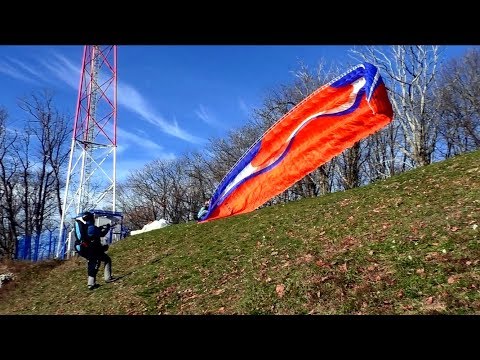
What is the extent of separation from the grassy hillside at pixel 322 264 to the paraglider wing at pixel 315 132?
176cm

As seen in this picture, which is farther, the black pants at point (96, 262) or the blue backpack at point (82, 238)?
the black pants at point (96, 262)

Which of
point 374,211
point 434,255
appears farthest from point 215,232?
point 434,255

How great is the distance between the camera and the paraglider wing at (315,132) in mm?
13664

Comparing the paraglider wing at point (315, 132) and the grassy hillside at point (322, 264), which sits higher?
the paraglider wing at point (315, 132)

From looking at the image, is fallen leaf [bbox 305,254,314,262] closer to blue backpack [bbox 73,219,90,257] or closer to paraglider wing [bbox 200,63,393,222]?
paraglider wing [bbox 200,63,393,222]

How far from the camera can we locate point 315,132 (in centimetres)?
1430

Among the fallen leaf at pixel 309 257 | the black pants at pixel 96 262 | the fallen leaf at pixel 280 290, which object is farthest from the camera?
the black pants at pixel 96 262

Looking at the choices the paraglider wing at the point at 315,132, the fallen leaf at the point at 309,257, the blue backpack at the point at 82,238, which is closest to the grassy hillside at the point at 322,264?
the fallen leaf at the point at 309,257

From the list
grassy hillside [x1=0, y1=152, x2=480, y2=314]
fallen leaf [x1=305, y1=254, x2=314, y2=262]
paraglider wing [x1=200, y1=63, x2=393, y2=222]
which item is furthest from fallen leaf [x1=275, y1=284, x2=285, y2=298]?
paraglider wing [x1=200, y1=63, x2=393, y2=222]

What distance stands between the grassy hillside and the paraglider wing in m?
1.76

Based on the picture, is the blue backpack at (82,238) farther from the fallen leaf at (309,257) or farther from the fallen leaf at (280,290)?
the fallen leaf at (309,257)
